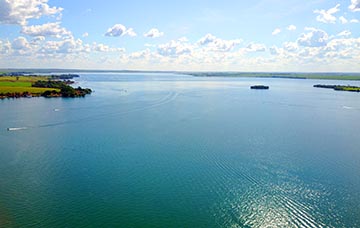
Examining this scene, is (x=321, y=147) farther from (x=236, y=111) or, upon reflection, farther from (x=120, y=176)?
(x=236, y=111)

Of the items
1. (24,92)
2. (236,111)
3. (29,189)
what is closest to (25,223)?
(29,189)

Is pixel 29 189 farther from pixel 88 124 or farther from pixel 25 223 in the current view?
pixel 88 124

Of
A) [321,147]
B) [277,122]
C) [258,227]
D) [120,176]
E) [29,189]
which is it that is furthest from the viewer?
[277,122]

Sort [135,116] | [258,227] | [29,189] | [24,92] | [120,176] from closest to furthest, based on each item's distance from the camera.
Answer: [258,227]
[29,189]
[120,176]
[135,116]
[24,92]

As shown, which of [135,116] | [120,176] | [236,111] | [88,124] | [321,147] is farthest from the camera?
[236,111]

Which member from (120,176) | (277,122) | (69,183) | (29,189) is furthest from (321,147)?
(29,189)

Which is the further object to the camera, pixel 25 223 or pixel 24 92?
pixel 24 92
